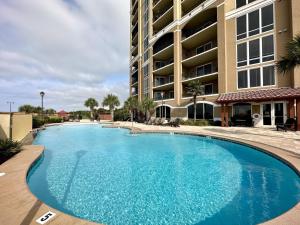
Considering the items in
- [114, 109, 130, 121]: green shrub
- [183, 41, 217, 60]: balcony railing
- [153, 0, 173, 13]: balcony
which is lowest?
[114, 109, 130, 121]: green shrub

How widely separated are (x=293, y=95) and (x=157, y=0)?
1183 inches

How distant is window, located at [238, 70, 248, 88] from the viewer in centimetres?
2027

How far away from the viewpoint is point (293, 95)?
15.2 metres

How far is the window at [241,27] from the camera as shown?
67.8 feet

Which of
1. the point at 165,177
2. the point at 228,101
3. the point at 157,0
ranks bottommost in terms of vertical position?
the point at 165,177

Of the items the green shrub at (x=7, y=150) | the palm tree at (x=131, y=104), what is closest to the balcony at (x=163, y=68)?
the palm tree at (x=131, y=104)

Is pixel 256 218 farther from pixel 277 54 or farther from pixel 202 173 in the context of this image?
pixel 277 54

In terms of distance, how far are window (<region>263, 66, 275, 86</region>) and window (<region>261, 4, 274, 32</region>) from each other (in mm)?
4373

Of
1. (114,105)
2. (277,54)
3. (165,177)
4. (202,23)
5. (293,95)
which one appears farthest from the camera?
(114,105)

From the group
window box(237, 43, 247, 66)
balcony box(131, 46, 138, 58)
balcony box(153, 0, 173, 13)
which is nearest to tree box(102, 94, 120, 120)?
balcony box(131, 46, 138, 58)

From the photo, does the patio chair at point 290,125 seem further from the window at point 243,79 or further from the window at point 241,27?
the window at point 241,27

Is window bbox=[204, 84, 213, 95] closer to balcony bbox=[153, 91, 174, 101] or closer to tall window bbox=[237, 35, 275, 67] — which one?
tall window bbox=[237, 35, 275, 67]

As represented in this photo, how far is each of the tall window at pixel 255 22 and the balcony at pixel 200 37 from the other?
11.1ft

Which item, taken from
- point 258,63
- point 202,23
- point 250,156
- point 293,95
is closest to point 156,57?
point 202,23
